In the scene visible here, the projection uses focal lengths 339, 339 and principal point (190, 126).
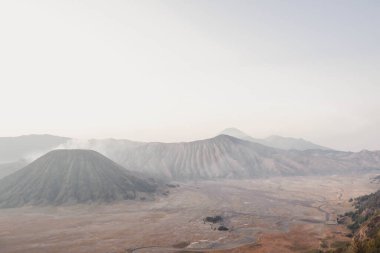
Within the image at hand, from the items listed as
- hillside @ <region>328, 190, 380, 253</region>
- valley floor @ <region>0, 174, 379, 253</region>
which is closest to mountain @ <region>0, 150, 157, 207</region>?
valley floor @ <region>0, 174, 379, 253</region>

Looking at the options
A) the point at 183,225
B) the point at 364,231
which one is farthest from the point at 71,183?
the point at 364,231

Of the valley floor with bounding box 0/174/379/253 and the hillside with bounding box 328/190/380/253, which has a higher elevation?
the hillside with bounding box 328/190/380/253

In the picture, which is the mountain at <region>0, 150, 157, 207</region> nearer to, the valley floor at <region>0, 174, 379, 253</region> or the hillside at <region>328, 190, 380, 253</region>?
the valley floor at <region>0, 174, 379, 253</region>

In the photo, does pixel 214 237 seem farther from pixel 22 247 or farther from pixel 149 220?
pixel 22 247

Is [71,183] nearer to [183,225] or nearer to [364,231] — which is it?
[183,225]

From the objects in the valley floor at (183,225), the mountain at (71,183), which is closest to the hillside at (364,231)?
the valley floor at (183,225)

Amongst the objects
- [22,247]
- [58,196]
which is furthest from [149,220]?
[58,196]
